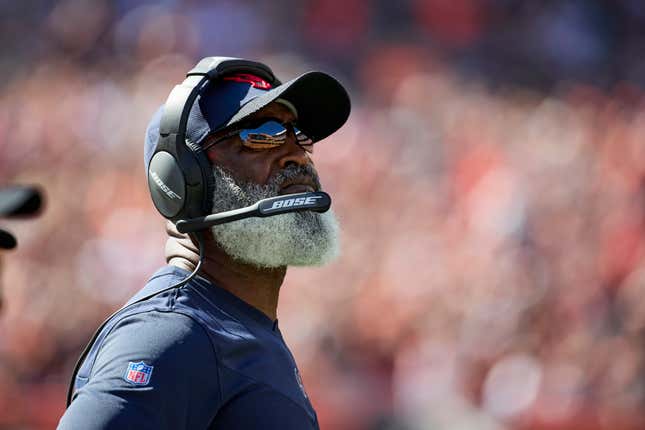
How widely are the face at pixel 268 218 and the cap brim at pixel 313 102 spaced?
0.07 metres

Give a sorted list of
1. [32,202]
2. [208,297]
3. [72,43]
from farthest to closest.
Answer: [72,43], [32,202], [208,297]

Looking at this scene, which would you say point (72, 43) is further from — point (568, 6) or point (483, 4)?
point (568, 6)

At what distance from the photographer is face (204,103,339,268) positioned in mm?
2453

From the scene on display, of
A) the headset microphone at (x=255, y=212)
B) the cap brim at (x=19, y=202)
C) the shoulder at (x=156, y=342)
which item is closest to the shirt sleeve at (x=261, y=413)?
the shoulder at (x=156, y=342)

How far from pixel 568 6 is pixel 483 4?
21.6 inches

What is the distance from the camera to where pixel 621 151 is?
6.09m

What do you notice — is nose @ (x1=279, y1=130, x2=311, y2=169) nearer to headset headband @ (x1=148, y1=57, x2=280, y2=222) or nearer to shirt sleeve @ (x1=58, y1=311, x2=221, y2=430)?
headset headband @ (x1=148, y1=57, x2=280, y2=222)

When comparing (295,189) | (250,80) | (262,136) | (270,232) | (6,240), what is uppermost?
(250,80)

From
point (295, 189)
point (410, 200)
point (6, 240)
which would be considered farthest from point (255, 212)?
point (410, 200)

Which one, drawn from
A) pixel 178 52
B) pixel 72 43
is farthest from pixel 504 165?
pixel 72 43

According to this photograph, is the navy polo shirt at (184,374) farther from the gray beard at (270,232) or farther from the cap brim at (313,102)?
the cap brim at (313,102)

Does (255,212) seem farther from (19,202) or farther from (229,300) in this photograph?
(19,202)

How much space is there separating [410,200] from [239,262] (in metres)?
3.86

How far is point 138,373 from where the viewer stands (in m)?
1.99
